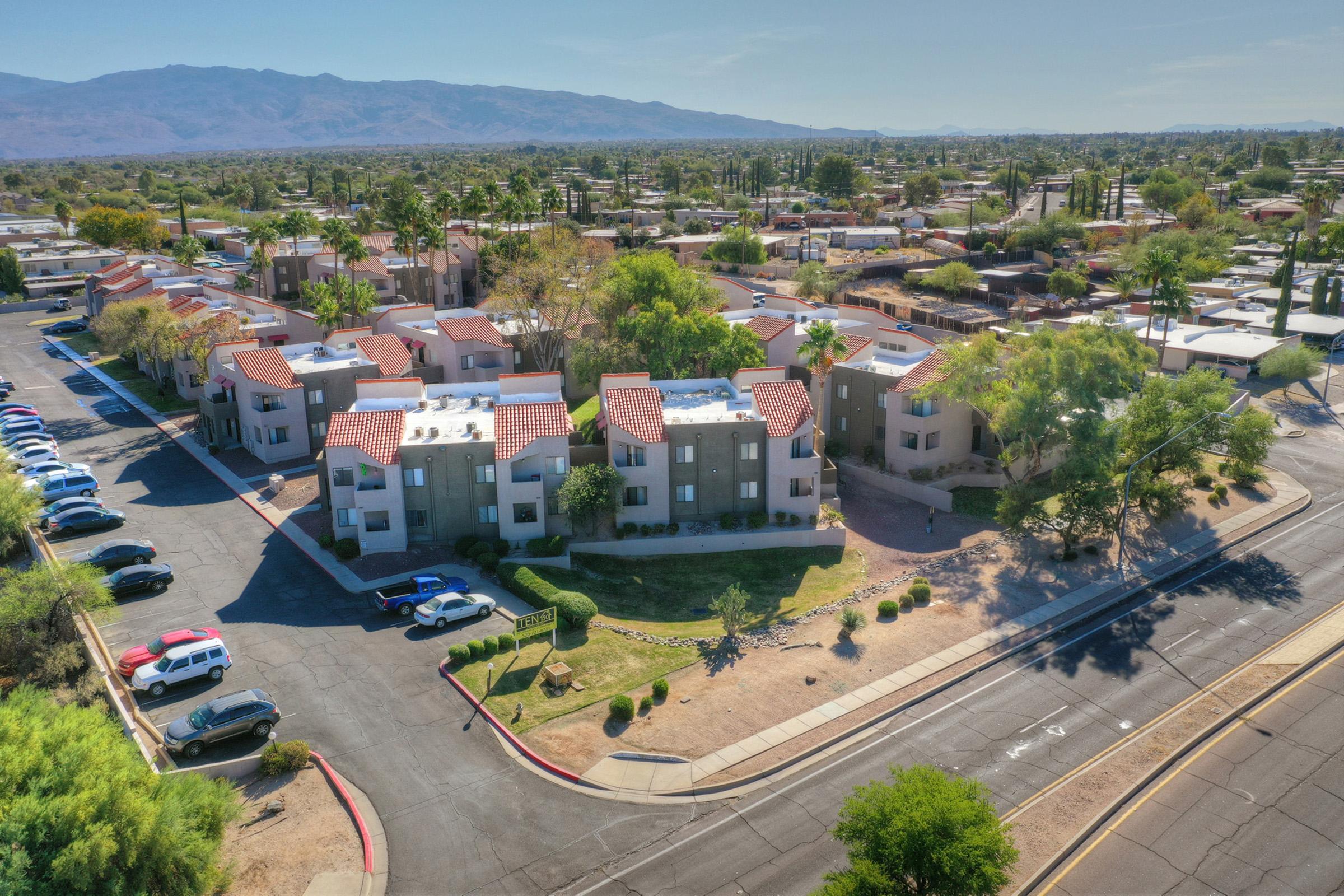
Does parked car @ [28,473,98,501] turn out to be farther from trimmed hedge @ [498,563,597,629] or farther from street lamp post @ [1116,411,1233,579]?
street lamp post @ [1116,411,1233,579]

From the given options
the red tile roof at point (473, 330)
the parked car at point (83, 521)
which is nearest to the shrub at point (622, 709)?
the parked car at point (83, 521)

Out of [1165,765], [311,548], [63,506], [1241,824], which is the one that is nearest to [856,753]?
[1165,765]

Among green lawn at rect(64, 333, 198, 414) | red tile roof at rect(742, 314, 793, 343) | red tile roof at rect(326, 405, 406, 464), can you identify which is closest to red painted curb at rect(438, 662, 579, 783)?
red tile roof at rect(326, 405, 406, 464)

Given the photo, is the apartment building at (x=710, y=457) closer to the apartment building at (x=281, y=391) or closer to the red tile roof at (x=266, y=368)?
the apartment building at (x=281, y=391)

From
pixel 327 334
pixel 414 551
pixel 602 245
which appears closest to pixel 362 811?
pixel 414 551

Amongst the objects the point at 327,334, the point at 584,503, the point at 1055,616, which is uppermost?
the point at 327,334

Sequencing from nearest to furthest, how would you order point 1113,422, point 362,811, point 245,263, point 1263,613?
point 362,811, point 1263,613, point 1113,422, point 245,263

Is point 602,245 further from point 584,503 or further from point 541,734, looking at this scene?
point 541,734
